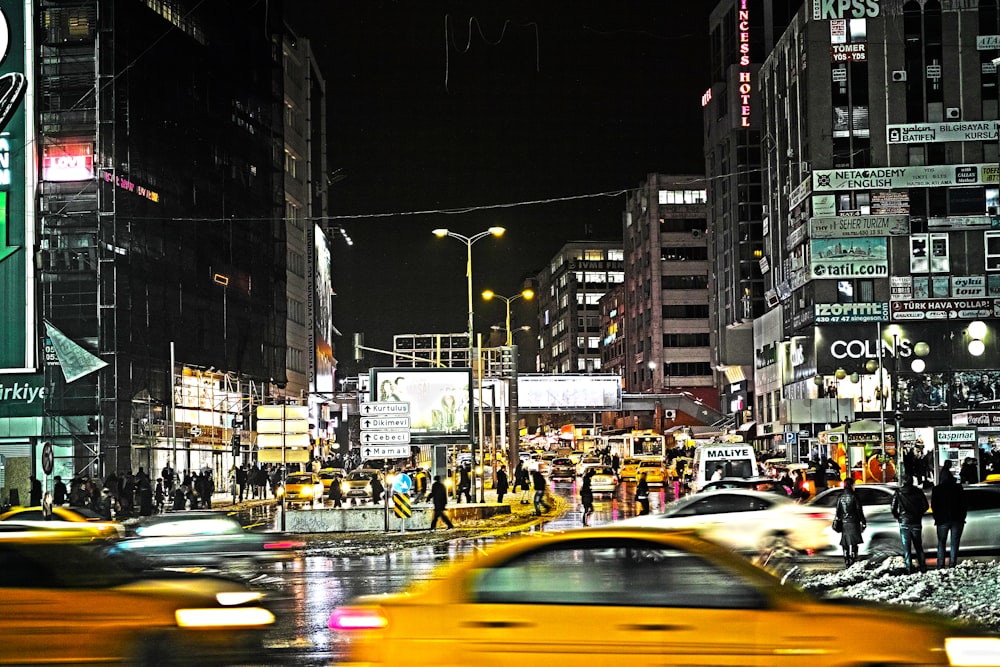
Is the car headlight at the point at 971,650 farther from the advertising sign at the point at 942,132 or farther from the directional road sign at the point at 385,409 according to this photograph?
the advertising sign at the point at 942,132

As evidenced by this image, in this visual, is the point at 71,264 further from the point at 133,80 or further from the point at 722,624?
the point at 722,624

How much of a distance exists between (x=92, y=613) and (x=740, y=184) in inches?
4182

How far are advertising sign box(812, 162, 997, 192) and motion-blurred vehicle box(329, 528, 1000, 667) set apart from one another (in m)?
73.8

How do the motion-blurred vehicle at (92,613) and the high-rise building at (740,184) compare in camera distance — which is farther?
the high-rise building at (740,184)

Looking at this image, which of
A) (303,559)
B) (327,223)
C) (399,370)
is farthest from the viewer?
(327,223)

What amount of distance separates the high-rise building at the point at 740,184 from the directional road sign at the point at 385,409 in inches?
2975

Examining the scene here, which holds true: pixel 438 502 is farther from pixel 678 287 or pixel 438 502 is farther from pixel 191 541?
pixel 678 287

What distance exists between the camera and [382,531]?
36094mm

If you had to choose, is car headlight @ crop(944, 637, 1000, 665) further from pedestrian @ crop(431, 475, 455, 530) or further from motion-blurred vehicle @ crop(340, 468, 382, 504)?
motion-blurred vehicle @ crop(340, 468, 382, 504)

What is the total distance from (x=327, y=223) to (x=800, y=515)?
125 m

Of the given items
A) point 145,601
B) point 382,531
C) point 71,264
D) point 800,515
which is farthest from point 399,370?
point 145,601

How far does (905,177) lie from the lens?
262ft

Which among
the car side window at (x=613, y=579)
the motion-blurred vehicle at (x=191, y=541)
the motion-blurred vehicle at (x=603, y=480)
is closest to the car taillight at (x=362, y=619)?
the car side window at (x=613, y=579)

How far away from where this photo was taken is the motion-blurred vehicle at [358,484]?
2338 inches
